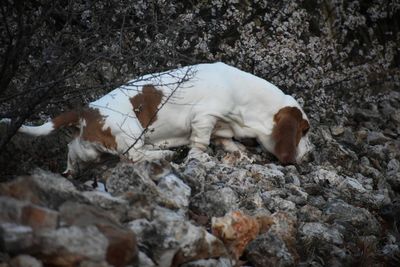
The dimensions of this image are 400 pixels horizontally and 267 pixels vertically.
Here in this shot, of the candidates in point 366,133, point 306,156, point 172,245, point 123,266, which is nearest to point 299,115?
point 306,156

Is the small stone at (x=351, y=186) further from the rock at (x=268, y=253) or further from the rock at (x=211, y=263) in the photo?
the rock at (x=211, y=263)

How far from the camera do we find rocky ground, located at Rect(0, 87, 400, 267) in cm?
285

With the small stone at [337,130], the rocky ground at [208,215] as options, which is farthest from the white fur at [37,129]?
the small stone at [337,130]

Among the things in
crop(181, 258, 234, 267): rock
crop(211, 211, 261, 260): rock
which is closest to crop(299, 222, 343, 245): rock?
crop(211, 211, 261, 260): rock

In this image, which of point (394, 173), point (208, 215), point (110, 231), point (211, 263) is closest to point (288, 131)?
point (394, 173)

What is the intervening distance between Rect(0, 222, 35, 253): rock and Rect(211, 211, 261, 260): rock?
46.7 inches

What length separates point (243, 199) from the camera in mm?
4410

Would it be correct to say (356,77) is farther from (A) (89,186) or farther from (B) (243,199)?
(A) (89,186)

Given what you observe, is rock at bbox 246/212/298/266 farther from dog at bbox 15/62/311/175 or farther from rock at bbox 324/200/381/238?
dog at bbox 15/62/311/175

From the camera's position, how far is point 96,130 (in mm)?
5191

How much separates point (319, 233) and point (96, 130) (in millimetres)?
1917

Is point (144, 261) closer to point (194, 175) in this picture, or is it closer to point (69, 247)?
point (69, 247)

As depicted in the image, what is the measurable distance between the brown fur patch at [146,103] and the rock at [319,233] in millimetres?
1750

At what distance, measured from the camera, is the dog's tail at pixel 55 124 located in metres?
4.76
